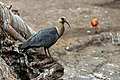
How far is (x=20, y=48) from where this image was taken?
4.89 m

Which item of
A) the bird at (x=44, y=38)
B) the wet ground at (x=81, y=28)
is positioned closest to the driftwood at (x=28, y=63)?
the bird at (x=44, y=38)

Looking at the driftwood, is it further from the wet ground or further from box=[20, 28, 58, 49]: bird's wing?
the wet ground

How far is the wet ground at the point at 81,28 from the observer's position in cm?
605

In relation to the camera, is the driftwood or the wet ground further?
the wet ground

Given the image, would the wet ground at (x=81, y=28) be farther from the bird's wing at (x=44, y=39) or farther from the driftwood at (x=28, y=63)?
the bird's wing at (x=44, y=39)

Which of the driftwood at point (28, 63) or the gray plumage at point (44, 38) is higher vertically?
the gray plumage at point (44, 38)

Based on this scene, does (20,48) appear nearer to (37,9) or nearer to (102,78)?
(102,78)

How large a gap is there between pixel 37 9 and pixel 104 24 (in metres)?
2.35

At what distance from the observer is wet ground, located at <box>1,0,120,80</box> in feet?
19.9

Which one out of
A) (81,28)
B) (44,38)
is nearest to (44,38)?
(44,38)

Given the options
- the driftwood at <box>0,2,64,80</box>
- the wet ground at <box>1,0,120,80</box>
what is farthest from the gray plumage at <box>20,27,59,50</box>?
the wet ground at <box>1,0,120,80</box>

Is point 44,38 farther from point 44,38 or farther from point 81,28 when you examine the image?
point 81,28

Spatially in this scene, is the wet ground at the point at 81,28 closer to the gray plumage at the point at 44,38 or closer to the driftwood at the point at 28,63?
the driftwood at the point at 28,63

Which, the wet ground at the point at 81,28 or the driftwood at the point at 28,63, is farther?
the wet ground at the point at 81,28
